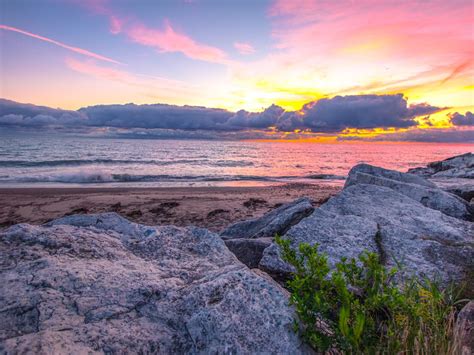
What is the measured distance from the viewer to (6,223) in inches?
463

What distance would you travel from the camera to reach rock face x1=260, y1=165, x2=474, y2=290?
3730 mm

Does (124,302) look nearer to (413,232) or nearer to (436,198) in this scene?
(413,232)

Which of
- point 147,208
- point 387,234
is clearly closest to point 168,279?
point 387,234

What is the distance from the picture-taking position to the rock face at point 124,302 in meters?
2.20

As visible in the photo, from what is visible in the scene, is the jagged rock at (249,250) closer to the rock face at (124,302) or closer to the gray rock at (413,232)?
the rock face at (124,302)

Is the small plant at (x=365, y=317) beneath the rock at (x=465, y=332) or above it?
above

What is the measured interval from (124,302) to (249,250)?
7.08 ft

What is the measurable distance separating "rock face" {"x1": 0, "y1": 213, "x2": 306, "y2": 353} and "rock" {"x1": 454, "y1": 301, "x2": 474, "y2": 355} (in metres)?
1.06

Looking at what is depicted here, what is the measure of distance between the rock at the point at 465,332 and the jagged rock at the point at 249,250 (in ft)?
7.54

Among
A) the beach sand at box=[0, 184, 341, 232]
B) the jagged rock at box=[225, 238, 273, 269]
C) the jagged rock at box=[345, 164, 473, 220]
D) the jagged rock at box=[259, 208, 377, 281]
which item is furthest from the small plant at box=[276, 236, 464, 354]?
the beach sand at box=[0, 184, 341, 232]

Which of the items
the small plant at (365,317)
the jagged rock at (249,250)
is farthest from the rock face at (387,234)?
the small plant at (365,317)

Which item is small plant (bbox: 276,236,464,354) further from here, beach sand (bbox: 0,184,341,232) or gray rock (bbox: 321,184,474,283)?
beach sand (bbox: 0,184,341,232)

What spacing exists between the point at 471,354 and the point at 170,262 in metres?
2.67

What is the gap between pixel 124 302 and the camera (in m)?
2.60
